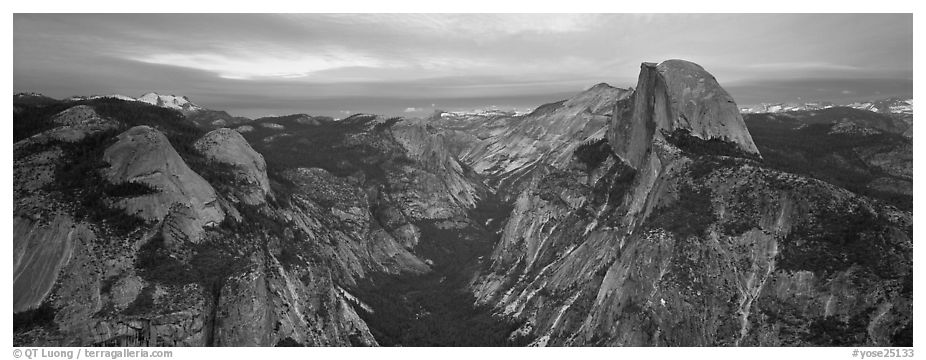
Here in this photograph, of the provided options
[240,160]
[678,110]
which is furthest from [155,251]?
[678,110]

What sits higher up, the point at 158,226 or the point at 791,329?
the point at 158,226

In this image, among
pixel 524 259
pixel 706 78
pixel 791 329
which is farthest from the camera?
pixel 524 259

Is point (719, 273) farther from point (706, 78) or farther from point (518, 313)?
point (706, 78)

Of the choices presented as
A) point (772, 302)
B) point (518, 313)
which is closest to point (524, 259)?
point (518, 313)

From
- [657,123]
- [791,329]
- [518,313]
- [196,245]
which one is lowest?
[518,313]

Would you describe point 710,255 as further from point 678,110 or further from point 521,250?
point 521,250

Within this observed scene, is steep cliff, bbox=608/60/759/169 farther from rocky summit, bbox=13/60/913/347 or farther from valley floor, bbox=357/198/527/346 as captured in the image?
valley floor, bbox=357/198/527/346
